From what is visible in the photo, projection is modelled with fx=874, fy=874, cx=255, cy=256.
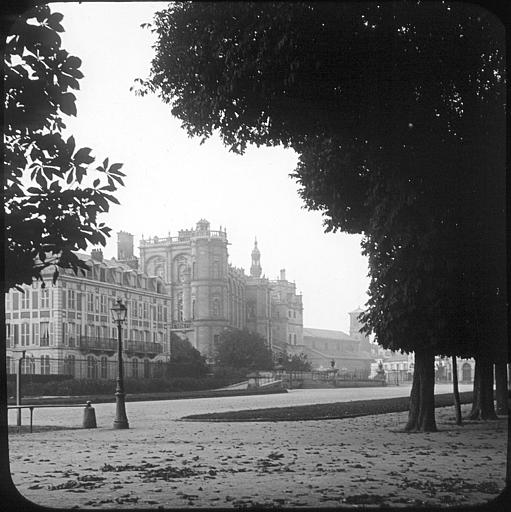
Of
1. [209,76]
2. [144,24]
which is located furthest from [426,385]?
[144,24]

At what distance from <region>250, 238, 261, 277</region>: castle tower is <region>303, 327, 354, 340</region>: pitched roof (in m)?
49.3

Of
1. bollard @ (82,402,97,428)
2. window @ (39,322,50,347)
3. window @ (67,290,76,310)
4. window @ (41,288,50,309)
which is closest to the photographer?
window @ (41,288,50,309)

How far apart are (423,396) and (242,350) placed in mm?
26483

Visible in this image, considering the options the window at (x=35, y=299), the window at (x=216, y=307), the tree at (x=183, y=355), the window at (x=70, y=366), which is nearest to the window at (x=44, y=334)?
the window at (x=35, y=299)

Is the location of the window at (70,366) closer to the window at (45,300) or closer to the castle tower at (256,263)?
the window at (45,300)

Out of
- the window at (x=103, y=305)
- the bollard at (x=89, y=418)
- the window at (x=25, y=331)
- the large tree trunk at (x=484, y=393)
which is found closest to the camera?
the bollard at (x=89, y=418)

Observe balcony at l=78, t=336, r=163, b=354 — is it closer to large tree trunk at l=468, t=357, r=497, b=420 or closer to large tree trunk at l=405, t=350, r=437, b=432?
large tree trunk at l=405, t=350, r=437, b=432

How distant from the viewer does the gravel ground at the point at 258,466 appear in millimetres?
8664

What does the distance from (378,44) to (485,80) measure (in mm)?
2339

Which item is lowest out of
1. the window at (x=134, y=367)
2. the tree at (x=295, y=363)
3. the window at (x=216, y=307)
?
the tree at (x=295, y=363)

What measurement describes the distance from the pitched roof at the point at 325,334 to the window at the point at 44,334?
6426 centimetres

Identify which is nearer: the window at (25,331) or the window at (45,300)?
the window at (45,300)

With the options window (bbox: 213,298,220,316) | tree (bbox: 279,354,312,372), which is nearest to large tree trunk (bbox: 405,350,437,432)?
window (bbox: 213,298,220,316)

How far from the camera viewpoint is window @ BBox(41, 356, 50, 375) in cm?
2218
